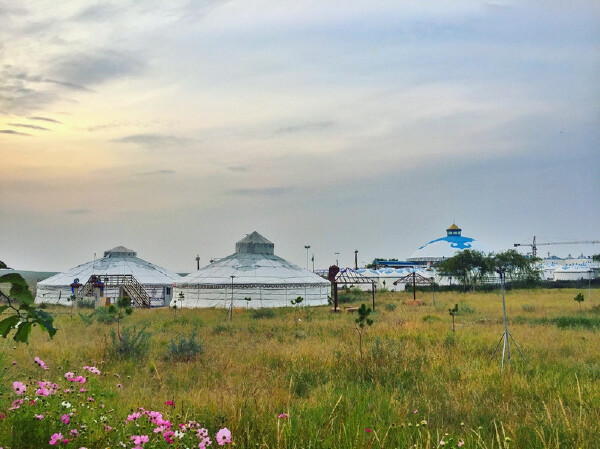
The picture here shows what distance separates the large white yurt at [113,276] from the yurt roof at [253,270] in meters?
7.15

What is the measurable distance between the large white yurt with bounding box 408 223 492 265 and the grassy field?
74237 mm

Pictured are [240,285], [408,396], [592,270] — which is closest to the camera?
[408,396]

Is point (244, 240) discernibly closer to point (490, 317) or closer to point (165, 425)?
point (490, 317)

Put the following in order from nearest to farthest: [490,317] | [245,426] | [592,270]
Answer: [245,426] → [490,317] → [592,270]

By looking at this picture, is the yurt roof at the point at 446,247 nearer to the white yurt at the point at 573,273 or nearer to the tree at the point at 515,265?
the white yurt at the point at 573,273

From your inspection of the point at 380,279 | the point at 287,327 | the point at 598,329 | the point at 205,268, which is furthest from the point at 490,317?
the point at 380,279

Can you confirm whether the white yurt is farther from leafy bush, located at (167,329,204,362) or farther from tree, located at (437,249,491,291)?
leafy bush, located at (167,329,204,362)

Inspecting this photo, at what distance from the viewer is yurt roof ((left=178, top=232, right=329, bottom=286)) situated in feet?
107

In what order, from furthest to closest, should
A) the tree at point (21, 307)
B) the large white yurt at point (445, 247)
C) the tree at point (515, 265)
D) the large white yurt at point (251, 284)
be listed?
the large white yurt at point (445, 247)
the tree at point (515, 265)
the large white yurt at point (251, 284)
the tree at point (21, 307)

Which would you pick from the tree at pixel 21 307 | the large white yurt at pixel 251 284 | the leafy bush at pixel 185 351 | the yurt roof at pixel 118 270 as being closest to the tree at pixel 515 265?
the large white yurt at pixel 251 284

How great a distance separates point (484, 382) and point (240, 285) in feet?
83.2

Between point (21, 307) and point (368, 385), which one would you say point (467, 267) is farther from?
point (21, 307)

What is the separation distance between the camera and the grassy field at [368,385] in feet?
15.5

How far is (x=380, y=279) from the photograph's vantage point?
56.5 m
